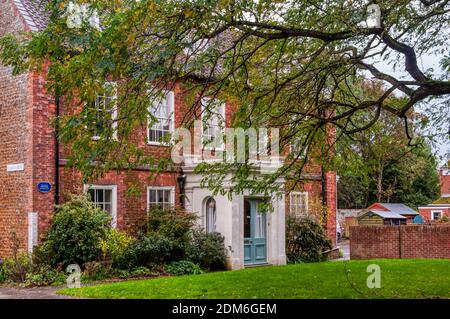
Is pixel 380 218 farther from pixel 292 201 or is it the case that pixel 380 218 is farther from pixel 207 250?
pixel 207 250

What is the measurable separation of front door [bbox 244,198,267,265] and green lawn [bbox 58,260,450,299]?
491 cm

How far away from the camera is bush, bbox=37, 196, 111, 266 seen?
18.3 m

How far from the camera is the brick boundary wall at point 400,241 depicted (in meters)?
24.8

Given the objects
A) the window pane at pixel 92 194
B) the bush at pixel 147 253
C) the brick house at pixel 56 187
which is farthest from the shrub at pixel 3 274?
the window pane at pixel 92 194

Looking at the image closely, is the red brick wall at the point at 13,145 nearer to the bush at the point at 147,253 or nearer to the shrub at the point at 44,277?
the shrub at the point at 44,277

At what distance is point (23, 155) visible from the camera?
19.1 m

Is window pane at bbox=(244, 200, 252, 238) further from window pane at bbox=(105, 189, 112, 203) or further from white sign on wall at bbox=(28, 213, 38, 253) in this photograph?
white sign on wall at bbox=(28, 213, 38, 253)

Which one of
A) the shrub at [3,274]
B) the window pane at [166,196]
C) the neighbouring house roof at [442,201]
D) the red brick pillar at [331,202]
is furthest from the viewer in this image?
the neighbouring house roof at [442,201]

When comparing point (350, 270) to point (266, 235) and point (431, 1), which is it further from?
point (431, 1)

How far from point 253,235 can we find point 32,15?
10519mm

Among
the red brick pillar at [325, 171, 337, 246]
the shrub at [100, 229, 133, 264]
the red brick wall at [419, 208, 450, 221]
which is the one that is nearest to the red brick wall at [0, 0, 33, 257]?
the shrub at [100, 229, 133, 264]

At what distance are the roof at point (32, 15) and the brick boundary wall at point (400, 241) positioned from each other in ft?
47.9

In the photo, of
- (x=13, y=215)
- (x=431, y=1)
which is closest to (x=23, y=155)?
(x=13, y=215)

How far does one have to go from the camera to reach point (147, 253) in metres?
19.8
